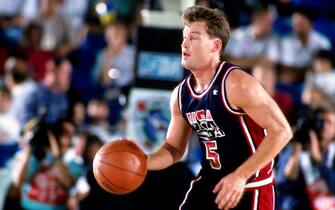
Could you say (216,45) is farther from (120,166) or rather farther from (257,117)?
(120,166)

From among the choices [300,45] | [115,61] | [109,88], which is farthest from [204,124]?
[300,45]

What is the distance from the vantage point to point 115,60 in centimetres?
1058

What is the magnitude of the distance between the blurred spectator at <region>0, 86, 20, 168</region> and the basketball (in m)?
3.99

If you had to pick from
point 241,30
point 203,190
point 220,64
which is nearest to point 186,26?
point 220,64

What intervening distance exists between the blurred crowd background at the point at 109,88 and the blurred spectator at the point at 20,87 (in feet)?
0.04

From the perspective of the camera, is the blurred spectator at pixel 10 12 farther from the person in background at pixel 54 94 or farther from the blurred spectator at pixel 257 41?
the blurred spectator at pixel 257 41

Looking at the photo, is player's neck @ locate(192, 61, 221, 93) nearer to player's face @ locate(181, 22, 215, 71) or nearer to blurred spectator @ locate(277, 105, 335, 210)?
player's face @ locate(181, 22, 215, 71)

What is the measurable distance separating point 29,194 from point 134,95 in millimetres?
1460

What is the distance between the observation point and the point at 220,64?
4953 mm

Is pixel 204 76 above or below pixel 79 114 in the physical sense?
above

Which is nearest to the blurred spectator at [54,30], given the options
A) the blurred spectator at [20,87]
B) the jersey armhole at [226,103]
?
the blurred spectator at [20,87]

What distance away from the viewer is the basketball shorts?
4.92m

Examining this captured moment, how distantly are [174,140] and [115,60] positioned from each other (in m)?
5.34

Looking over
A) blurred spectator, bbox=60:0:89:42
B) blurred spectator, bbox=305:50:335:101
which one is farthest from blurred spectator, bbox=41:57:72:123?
blurred spectator, bbox=305:50:335:101
